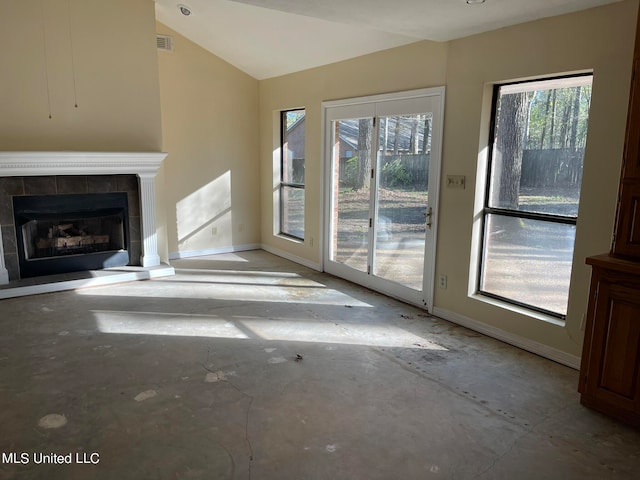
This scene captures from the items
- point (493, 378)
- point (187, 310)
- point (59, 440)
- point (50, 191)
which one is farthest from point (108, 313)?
point (493, 378)

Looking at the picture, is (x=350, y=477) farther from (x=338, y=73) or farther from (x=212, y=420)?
(x=338, y=73)

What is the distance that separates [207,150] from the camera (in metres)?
6.44

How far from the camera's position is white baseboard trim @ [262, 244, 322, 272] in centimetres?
591

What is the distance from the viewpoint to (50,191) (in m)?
4.90

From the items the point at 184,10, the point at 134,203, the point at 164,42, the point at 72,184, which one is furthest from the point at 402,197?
the point at 164,42

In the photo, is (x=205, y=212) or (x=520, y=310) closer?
(x=520, y=310)

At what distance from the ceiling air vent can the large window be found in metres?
4.15

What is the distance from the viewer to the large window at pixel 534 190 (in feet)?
10.7

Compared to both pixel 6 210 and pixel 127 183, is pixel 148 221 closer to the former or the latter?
pixel 127 183

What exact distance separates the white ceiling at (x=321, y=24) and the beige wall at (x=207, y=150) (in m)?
0.31

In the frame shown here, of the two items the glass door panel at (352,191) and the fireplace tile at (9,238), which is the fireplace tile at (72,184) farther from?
the glass door panel at (352,191)

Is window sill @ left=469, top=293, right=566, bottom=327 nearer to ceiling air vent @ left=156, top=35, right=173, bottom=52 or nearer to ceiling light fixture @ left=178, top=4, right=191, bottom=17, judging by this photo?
ceiling light fixture @ left=178, top=4, right=191, bottom=17

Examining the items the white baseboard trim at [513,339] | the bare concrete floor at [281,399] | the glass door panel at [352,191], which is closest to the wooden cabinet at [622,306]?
the bare concrete floor at [281,399]

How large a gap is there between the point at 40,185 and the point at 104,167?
0.65 meters
